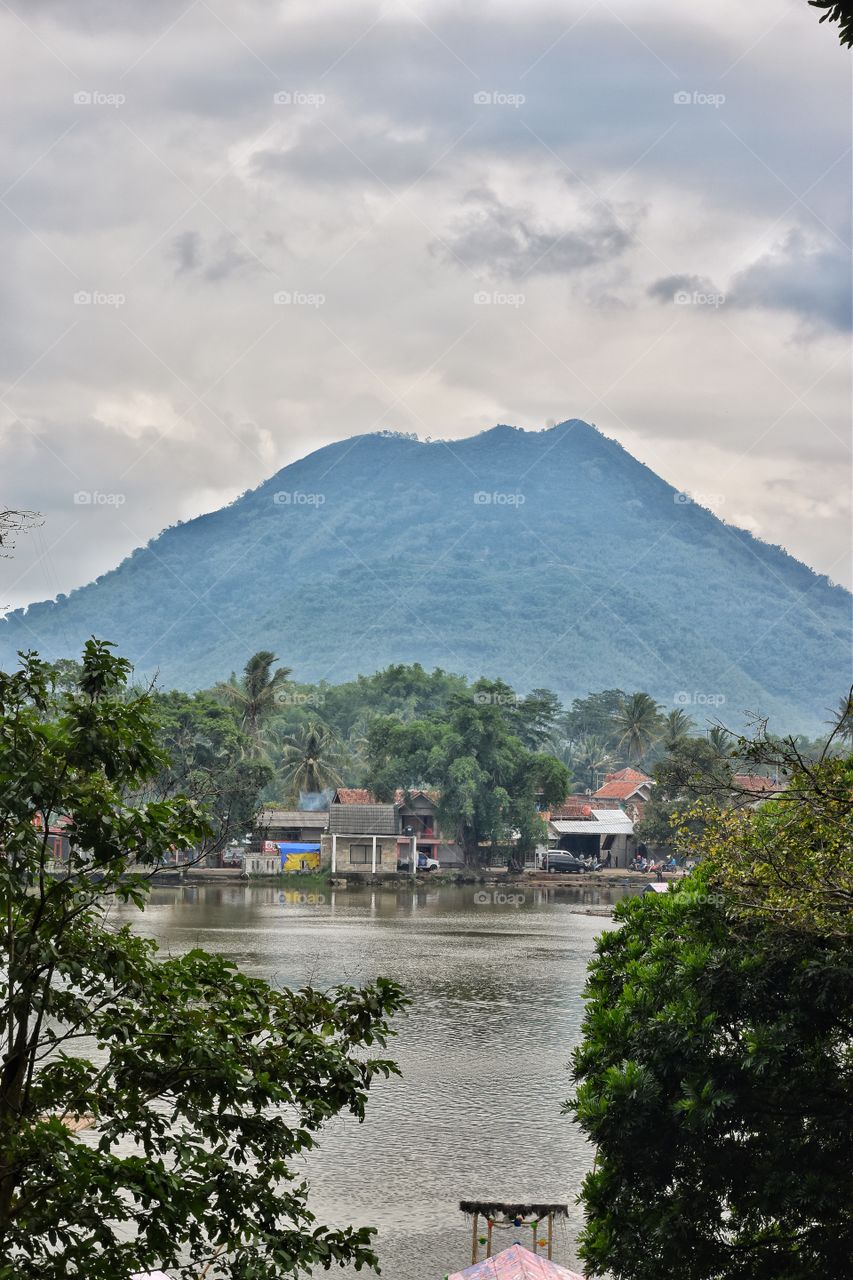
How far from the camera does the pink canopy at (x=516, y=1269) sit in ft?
44.4

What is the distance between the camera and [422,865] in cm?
8762

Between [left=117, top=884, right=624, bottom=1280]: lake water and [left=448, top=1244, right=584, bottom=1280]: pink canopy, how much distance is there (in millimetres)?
2188

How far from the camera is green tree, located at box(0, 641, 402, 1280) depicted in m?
6.52

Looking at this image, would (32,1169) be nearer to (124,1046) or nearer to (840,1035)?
(124,1046)

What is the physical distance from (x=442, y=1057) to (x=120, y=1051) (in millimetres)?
21536

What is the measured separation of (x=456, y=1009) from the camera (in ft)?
109

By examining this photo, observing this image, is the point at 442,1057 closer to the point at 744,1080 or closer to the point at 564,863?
the point at 744,1080

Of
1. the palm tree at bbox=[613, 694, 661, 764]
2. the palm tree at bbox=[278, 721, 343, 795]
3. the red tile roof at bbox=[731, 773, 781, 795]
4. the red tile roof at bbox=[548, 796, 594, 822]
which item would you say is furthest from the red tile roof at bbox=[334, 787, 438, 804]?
the red tile roof at bbox=[731, 773, 781, 795]

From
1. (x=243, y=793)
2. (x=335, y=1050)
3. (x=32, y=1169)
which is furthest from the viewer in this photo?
(x=243, y=793)

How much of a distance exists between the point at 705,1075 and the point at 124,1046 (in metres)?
5.85

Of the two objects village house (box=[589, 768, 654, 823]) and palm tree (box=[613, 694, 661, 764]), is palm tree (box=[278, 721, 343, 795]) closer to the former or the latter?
village house (box=[589, 768, 654, 823])

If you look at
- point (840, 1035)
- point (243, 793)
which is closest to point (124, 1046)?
point (840, 1035)

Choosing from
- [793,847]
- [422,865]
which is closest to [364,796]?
[422,865]

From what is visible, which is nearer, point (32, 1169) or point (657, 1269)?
point (32, 1169)
